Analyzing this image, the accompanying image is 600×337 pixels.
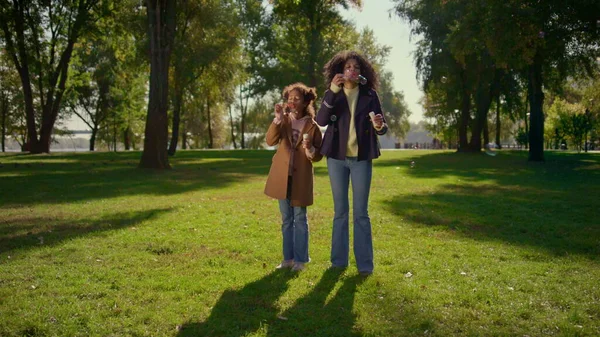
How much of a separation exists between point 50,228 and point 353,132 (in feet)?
20.4

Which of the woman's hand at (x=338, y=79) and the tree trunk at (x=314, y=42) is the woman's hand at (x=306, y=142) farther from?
the tree trunk at (x=314, y=42)

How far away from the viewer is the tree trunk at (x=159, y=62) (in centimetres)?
2231

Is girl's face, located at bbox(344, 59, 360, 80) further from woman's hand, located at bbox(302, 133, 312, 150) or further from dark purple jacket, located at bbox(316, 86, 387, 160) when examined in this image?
woman's hand, located at bbox(302, 133, 312, 150)

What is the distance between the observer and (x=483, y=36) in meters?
25.5

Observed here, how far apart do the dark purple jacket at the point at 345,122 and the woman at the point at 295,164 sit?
0.27 metres

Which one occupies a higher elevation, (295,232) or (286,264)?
(295,232)

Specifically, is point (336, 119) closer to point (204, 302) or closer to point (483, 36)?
point (204, 302)

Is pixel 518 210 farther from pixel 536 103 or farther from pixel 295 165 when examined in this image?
pixel 536 103

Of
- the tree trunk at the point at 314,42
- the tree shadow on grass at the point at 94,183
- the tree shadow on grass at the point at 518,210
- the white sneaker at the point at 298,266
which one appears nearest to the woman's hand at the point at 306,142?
the white sneaker at the point at 298,266

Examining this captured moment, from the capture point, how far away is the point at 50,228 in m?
9.78

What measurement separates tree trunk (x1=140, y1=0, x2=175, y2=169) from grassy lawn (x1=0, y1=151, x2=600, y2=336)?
9411mm

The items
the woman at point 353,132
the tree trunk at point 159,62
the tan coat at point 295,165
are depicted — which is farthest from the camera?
the tree trunk at point 159,62

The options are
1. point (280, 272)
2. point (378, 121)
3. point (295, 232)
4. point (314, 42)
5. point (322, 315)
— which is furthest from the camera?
point (314, 42)

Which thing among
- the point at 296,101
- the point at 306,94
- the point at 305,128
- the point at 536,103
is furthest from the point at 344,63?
the point at 536,103
